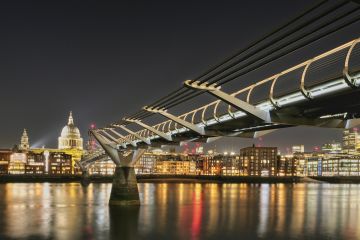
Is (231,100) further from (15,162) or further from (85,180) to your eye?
(15,162)

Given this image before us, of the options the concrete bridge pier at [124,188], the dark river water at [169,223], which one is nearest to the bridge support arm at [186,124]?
the dark river water at [169,223]

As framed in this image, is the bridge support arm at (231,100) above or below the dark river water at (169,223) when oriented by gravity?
above

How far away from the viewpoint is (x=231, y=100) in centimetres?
2316

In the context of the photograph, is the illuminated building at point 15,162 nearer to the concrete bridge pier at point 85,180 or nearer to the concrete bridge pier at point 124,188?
the concrete bridge pier at point 85,180


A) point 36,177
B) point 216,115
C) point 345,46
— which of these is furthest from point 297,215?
point 36,177

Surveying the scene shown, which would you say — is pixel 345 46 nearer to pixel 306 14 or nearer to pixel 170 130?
pixel 306 14

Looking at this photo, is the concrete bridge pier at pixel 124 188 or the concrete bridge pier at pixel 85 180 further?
the concrete bridge pier at pixel 85 180

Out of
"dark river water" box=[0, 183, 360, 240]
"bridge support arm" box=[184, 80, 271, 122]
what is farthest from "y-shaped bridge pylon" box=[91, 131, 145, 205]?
"bridge support arm" box=[184, 80, 271, 122]

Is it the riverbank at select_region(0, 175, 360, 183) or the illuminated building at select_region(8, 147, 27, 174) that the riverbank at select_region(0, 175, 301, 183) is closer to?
the riverbank at select_region(0, 175, 360, 183)

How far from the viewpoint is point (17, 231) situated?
37281 millimetres

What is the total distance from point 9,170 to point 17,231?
171m

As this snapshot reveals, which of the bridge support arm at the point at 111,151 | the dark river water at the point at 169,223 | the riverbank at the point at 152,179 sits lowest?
the riverbank at the point at 152,179

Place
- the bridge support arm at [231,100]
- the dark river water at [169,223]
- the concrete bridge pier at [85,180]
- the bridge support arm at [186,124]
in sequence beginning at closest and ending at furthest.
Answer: the bridge support arm at [231,100]
the bridge support arm at [186,124]
the dark river water at [169,223]
the concrete bridge pier at [85,180]

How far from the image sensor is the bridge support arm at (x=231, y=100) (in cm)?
2316
